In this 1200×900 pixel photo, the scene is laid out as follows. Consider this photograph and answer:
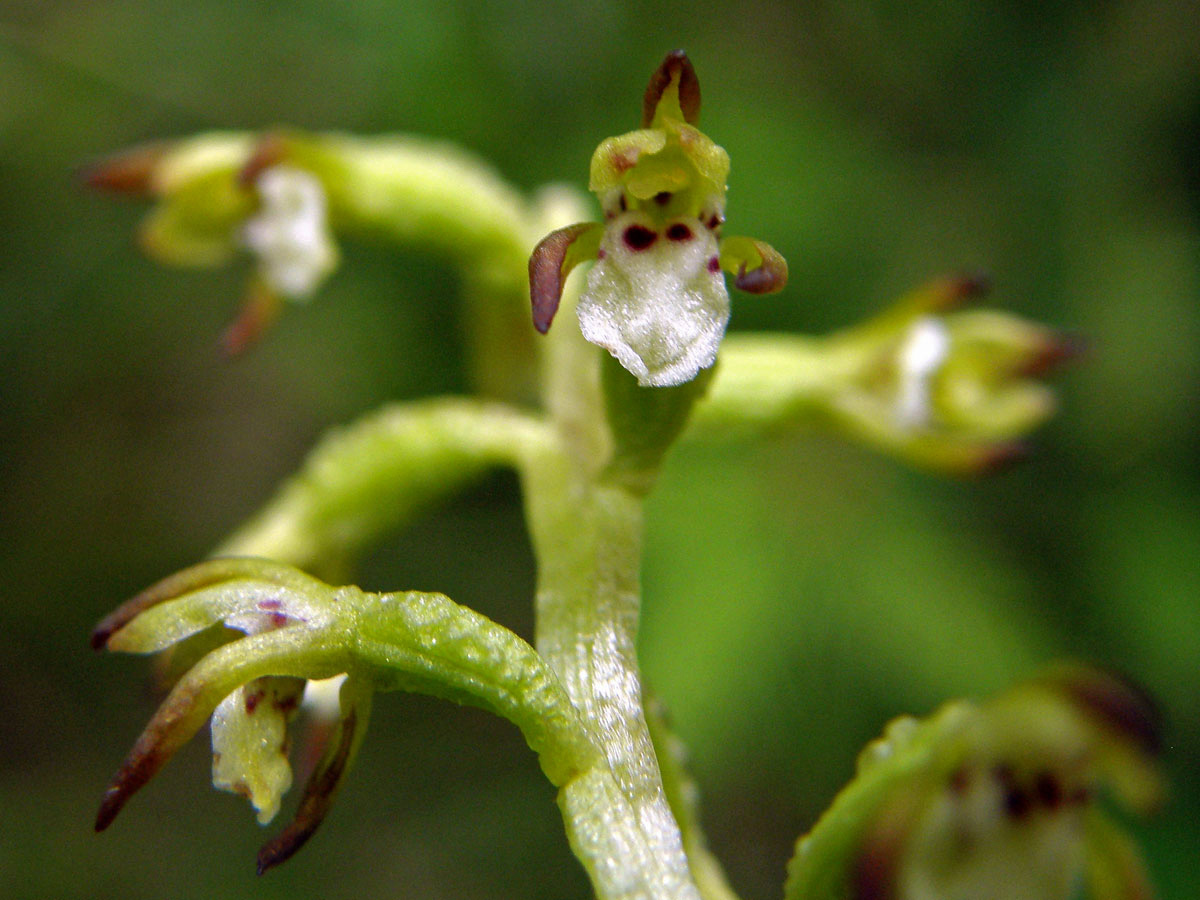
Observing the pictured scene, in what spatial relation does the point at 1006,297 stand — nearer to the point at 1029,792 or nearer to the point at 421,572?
the point at 421,572

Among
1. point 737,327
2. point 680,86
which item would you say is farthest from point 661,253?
point 737,327

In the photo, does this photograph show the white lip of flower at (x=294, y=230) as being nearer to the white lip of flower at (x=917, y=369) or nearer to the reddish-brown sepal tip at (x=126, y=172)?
the reddish-brown sepal tip at (x=126, y=172)

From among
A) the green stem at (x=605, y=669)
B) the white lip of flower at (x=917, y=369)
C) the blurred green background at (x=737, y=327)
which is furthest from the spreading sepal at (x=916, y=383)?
the blurred green background at (x=737, y=327)

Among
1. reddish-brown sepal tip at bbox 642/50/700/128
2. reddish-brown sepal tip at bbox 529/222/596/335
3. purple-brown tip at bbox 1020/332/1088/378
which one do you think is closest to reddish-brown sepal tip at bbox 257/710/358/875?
reddish-brown sepal tip at bbox 529/222/596/335

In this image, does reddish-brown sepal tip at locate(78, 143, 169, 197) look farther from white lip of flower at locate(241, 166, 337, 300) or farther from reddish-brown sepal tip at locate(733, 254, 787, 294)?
reddish-brown sepal tip at locate(733, 254, 787, 294)

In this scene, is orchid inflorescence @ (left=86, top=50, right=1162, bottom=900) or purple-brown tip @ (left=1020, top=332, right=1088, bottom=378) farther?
purple-brown tip @ (left=1020, top=332, right=1088, bottom=378)

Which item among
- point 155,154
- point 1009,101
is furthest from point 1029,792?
point 1009,101

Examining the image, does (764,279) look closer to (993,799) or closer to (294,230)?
(993,799)
